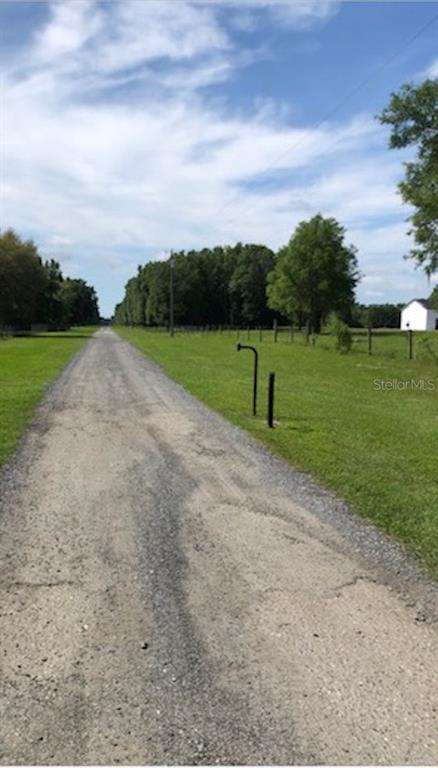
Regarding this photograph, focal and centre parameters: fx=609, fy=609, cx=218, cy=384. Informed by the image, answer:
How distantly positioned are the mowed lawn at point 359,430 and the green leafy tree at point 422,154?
5402 mm

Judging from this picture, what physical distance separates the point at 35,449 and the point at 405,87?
1994cm

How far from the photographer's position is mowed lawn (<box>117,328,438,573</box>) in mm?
5484

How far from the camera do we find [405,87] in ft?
70.3

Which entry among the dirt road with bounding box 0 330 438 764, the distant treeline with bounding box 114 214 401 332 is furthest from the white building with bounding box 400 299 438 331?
the dirt road with bounding box 0 330 438 764

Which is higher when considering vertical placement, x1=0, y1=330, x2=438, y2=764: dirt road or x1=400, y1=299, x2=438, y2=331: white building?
x1=400, y1=299, x2=438, y2=331: white building

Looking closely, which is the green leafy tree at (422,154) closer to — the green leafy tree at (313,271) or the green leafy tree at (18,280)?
the green leafy tree at (313,271)

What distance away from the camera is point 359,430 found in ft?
31.1

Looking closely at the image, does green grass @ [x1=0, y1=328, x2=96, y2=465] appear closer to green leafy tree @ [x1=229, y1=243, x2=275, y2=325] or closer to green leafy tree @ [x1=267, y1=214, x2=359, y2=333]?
green leafy tree @ [x1=267, y1=214, x2=359, y2=333]

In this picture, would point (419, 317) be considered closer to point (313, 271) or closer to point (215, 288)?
point (215, 288)

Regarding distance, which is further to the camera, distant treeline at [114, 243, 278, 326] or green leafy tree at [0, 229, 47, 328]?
distant treeline at [114, 243, 278, 326]

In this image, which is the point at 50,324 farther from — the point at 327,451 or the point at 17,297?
the point at 327,451

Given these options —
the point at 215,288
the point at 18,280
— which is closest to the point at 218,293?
the point at 215,288

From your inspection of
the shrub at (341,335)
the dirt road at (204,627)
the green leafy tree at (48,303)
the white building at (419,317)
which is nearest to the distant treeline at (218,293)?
the white building at (419,317)

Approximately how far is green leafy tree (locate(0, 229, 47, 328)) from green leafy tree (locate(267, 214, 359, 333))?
2465 centimetres
